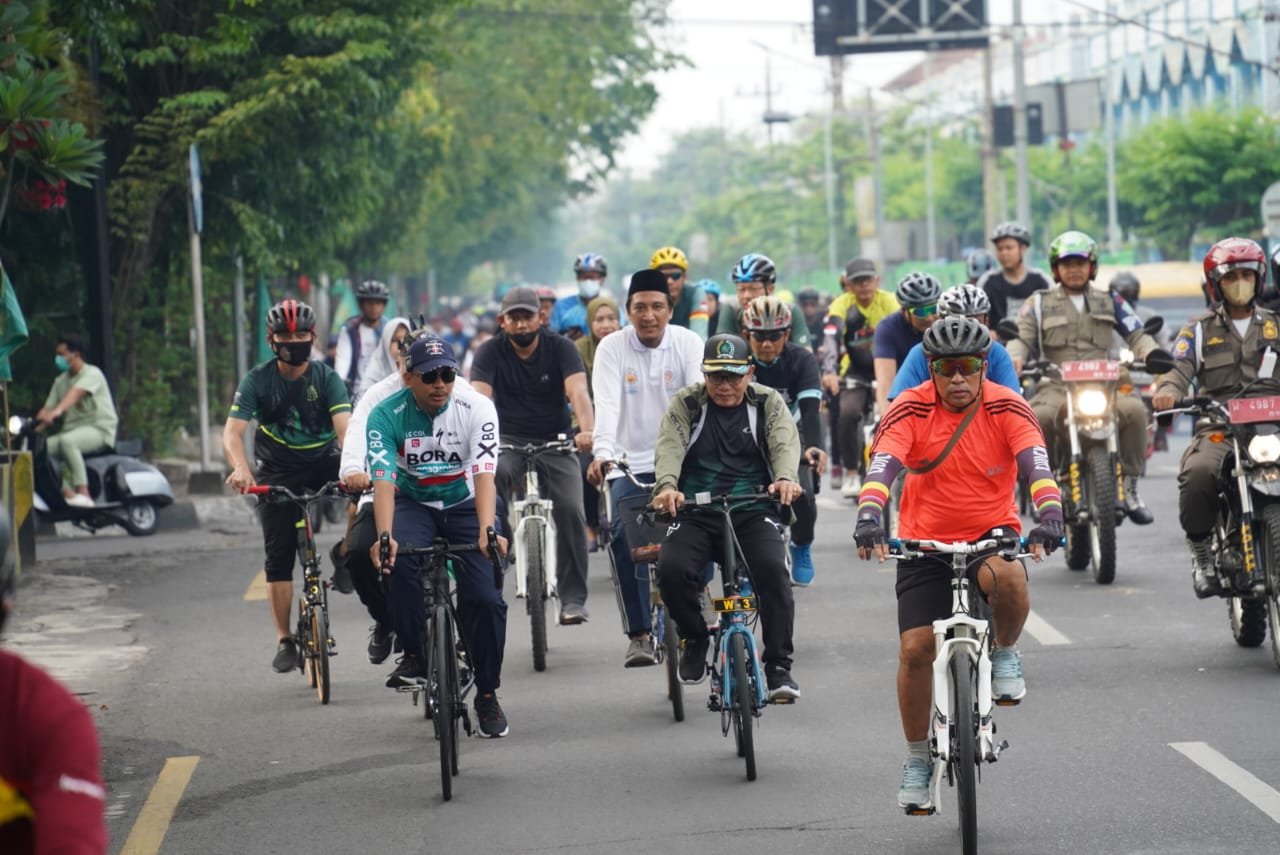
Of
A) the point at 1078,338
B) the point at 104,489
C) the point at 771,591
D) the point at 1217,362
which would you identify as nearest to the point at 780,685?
the point at 771,591

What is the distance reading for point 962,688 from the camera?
23.4 feet

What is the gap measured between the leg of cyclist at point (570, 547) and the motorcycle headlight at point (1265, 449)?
3378 millimetres

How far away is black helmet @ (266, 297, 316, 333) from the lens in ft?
36.9

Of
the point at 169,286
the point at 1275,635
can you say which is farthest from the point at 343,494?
the point at 169,286

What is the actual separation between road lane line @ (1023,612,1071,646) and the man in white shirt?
2332 mm

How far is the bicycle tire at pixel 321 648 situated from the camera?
1089 centimetres

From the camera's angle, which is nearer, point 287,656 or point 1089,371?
point 287,656

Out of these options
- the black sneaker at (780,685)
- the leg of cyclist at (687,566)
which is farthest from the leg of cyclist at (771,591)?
the leg of cyclist at (687,566)

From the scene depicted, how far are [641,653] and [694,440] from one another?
5.62 ft

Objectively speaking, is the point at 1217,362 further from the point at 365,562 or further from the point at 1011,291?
the point at 1011,291

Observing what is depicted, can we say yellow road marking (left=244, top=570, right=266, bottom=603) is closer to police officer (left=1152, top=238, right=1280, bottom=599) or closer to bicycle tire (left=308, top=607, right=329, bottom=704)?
bicycle tire (left=308, top=607, right=329, bottom=704)

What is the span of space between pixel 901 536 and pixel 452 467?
236cm

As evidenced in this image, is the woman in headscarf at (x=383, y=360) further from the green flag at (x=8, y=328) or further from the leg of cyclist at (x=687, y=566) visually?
the leg of cyclist at (x=687, y=566)

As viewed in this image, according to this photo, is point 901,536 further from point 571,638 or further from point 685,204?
point 685,204
